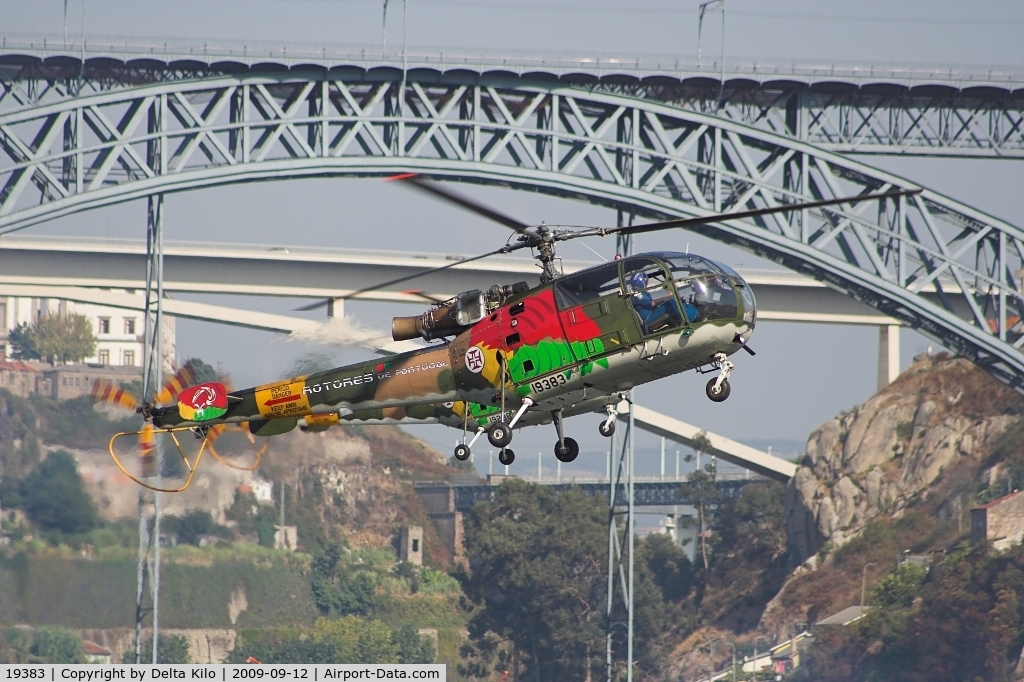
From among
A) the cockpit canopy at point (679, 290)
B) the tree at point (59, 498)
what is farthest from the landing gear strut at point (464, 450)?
the tree at point (59, 498)

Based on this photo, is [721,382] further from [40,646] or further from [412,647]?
[412,647]

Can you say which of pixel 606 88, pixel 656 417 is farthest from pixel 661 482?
pixel 606 88

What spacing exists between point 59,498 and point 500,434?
206 feet

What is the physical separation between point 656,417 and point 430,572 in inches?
826

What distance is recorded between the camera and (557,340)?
29.1 m

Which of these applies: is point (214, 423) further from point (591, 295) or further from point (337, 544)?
point (337, 544)

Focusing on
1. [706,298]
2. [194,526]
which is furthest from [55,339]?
[706,298]

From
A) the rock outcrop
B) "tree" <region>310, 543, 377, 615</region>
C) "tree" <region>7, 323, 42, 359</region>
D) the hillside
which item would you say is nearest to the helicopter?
the hillside

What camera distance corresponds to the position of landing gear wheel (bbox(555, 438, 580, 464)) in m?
30.2

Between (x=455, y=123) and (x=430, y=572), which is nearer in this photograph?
(x=455, y=123)

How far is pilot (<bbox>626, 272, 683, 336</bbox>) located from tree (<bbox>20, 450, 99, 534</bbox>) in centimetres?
5993

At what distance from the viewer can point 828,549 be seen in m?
106

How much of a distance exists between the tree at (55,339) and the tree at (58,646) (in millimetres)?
50479

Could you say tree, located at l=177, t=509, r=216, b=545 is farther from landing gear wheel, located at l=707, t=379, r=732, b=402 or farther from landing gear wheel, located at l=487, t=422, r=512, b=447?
landing gear wheel, located at l=707, t=379, r=732, b=402
